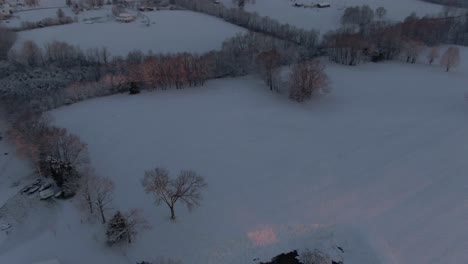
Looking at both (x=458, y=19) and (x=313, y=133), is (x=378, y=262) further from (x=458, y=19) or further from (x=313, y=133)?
(x=458, y=19)

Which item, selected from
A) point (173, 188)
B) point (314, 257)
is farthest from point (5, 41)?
point (314, 257)

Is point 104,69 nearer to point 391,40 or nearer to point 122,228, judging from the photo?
point 122,228

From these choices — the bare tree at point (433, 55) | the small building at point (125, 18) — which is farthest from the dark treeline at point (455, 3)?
the small building at point (125, 18)

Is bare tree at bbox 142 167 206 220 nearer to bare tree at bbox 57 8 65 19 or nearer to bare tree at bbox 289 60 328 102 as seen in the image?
bare tree at bbox 289 60 328 102

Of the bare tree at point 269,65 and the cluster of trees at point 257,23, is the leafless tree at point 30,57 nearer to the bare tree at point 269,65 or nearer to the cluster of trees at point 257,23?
the bare tree at point 269,65

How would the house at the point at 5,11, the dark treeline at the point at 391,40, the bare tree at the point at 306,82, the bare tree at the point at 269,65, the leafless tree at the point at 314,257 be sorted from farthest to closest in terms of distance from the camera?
the house at the point at 5,11 → the dark treeline at the point at 391,40 → the bare tree at the point at 269,65 → the bare tree at the point at 306,82 → the leafless tree at the point at 314,257

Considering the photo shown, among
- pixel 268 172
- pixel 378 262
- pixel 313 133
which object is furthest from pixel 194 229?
pixel 313 133
